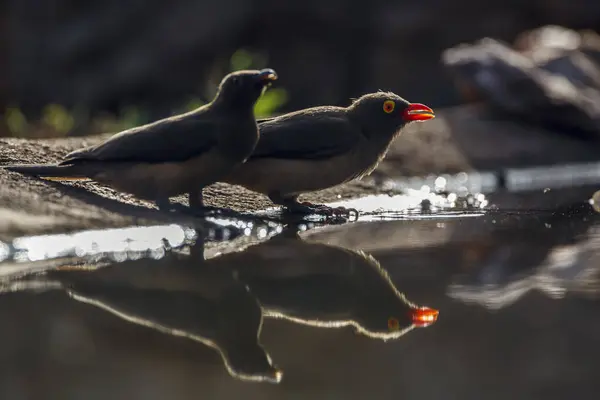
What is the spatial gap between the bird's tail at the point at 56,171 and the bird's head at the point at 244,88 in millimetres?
862

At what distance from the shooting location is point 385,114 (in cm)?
592

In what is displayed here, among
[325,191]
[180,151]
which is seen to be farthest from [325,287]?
[325,191]

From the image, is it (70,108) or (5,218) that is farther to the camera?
(70,108)

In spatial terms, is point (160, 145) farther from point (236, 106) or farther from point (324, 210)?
point (324, 210)

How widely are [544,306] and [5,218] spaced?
2663mm

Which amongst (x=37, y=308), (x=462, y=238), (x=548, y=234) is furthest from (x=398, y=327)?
(x=548, y=234)

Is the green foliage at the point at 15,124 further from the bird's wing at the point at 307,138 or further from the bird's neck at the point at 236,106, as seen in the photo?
the bird's neck at the point at 236,106

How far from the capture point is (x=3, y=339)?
10.9 ft

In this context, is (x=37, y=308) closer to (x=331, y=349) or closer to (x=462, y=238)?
(x=331, y=349)

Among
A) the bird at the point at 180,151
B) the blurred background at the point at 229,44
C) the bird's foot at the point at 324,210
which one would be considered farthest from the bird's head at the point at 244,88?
the blurred background at the point at 229,44

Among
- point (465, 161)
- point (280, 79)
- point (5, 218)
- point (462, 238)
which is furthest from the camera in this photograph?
point (280, 79)

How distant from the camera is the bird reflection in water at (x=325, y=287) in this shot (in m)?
3.59

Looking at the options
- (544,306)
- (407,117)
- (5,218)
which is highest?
(407,117)

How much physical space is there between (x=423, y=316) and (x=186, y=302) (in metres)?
0.95
